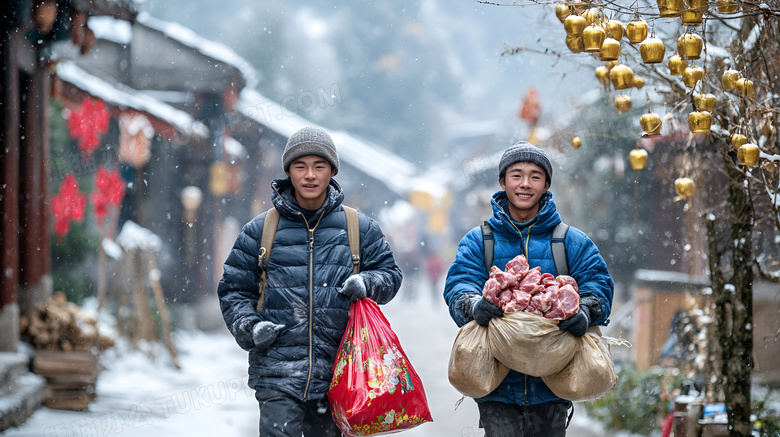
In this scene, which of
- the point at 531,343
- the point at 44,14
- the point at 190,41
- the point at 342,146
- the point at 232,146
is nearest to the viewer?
the point at 531,343

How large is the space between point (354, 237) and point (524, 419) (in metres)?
1.13

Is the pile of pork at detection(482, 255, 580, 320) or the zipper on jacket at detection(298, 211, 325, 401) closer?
the pile of pork at detection(482, 255, 580, 320)

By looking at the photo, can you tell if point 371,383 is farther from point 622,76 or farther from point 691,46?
point 622,76

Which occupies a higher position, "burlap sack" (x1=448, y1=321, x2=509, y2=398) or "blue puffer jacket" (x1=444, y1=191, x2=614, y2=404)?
"blue puffer jacket" (x1=444, y1=191, x2=614, y2=404)

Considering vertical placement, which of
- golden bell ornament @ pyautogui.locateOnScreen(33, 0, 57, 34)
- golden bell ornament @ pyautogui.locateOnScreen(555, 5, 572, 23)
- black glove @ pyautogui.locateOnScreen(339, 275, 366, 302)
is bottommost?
black glove @ pyautogui.locateOnScreen(339, 275, 366, 302)

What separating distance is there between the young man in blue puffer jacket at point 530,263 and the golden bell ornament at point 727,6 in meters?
1.05

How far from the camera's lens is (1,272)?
7.44m

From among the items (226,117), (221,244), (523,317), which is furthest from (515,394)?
(221,244)

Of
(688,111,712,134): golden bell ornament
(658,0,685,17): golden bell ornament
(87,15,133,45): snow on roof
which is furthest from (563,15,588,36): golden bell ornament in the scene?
(87,15,133,45): snow on roof

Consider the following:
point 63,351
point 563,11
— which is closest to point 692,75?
point 563,11

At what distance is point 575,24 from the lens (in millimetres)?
4035

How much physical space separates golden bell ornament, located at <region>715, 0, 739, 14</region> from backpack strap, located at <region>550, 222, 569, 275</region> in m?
1.23

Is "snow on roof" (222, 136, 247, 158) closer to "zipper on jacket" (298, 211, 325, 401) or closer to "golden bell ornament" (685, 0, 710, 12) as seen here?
"zipper on jacket" (298, 211, 325, 401)

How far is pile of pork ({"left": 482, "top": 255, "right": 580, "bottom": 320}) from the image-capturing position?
3170 millimetres
